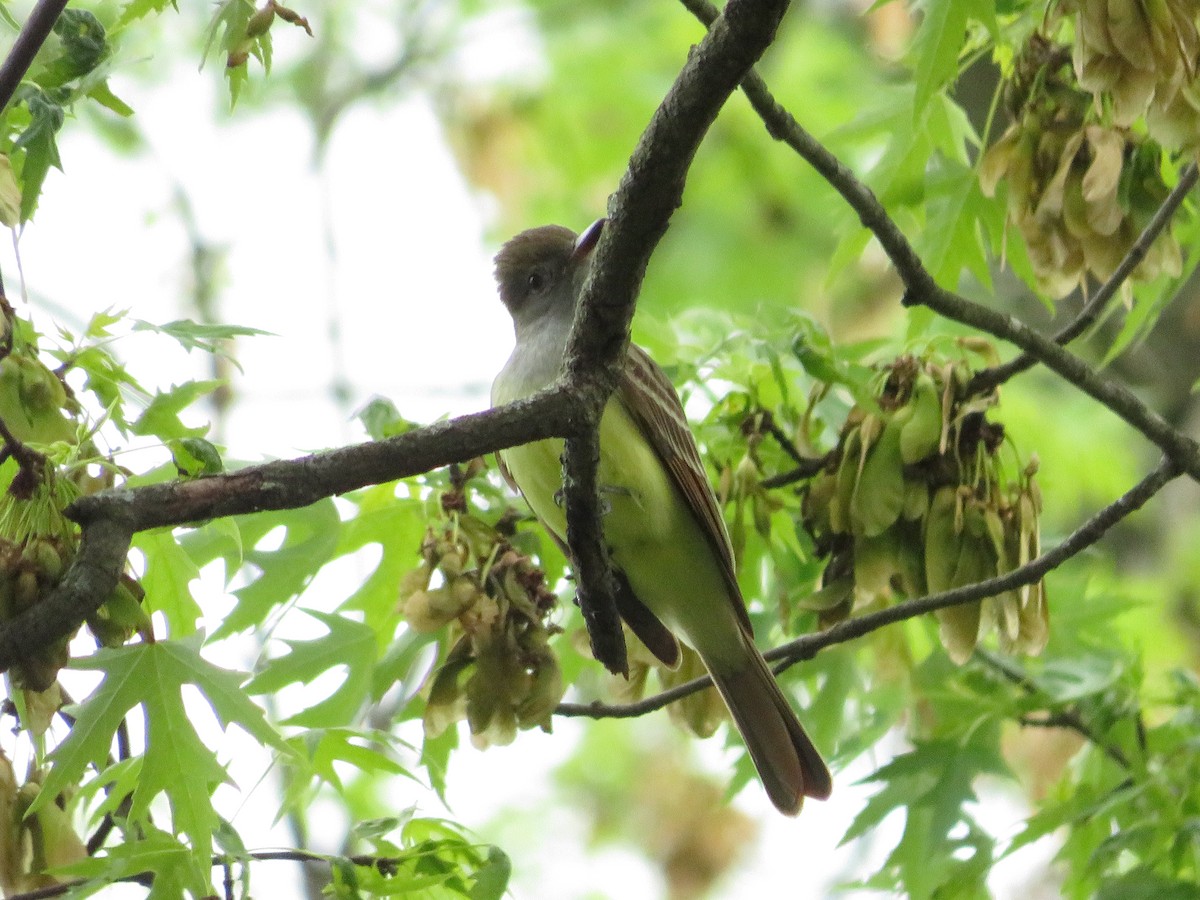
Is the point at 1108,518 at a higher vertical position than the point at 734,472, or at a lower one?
lower

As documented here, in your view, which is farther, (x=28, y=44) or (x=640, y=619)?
(x=640, y=619)

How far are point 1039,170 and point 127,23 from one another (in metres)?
2.35

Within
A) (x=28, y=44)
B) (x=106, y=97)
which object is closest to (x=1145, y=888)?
(x=106, y=97)

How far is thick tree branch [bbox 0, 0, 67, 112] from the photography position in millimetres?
2623

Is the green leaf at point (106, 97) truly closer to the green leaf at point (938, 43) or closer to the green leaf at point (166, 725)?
the green leaf at point (166, 725)

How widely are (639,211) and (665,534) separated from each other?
6.44 ft

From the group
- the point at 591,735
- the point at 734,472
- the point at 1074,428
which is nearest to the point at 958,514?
the point at 734,472

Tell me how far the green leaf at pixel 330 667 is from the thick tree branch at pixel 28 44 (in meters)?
1.64

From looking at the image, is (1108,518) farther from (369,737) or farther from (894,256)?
(369,737)

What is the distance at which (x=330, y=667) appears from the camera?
3926mm

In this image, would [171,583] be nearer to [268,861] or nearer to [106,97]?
[268,861]

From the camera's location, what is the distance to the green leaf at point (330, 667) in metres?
3.84

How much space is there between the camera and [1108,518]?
3.53m

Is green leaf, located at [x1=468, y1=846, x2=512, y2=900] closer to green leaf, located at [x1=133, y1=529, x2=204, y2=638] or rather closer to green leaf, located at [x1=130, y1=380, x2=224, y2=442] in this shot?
green leaf, located at [x1=133, y1=529, x2=204, y2=638]
